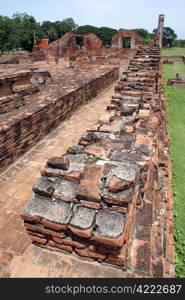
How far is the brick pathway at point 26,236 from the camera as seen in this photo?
1.93 m

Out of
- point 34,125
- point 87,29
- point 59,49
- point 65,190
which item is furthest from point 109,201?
point 87,29

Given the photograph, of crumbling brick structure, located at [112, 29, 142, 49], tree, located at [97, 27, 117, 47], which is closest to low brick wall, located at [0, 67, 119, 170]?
crumbling brick structure, located at [112, 29, 142, 49]

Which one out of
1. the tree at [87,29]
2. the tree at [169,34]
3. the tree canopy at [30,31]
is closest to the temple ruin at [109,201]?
the tree canopy at [30,31]

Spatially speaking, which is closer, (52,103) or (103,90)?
(52,103)

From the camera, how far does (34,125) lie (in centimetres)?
471

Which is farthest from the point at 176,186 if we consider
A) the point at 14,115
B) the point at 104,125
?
the point at 14,115

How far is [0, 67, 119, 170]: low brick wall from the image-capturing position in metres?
3.90

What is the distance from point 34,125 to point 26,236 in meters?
2.78

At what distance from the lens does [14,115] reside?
453 cm

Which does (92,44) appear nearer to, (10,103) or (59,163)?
(10,103)

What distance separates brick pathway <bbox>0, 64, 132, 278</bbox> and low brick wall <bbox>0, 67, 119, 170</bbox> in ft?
0.58

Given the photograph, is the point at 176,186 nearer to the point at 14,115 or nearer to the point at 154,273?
the point at 154,273

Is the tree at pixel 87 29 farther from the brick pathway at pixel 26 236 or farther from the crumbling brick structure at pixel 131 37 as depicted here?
the brick pathway at pixel 26 236

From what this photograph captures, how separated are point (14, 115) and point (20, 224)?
2595mm
